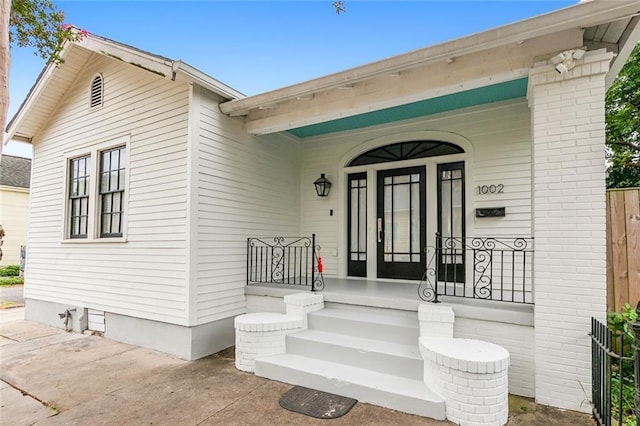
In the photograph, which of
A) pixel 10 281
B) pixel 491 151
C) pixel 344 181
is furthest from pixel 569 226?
pixel 10 281

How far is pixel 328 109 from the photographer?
14.5 ft

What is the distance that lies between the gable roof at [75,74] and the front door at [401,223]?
288 cm

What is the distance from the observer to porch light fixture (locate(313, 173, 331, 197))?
20.4 feet

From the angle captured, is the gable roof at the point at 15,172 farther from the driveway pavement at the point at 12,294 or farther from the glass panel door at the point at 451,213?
the glass panel door at the point at 451,213

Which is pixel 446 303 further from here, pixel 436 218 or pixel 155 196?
pixel 155 196

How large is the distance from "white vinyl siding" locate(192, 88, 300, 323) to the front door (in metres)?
1.87

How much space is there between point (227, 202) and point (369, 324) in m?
2.60

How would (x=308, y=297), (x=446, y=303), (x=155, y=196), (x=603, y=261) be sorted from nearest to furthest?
(x=603, y=261) < (x=446, y=303) < (x=308, y=297) < (x=155, y=196)

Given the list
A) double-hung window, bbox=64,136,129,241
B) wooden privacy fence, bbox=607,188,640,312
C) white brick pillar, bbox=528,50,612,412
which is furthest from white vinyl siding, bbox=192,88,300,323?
wooden privacy fence, bbox=607,188,640,312

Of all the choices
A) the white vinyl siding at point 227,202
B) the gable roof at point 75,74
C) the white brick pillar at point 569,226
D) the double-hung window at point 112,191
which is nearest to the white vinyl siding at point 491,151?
the white vinyl siding at point 227,202

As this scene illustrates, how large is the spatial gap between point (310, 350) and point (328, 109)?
2.97 meters

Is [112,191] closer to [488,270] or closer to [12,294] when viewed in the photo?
[488,270]

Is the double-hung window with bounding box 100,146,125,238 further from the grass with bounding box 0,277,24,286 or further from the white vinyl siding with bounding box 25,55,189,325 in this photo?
the grass with bounding box 0,277,24,286

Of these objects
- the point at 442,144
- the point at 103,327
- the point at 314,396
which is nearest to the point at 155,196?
the point at 103,327
